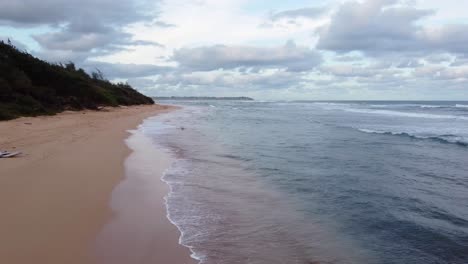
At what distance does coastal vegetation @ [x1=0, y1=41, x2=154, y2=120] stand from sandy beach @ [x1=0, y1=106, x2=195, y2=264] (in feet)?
33.6

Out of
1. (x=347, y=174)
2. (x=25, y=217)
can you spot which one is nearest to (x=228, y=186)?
(x=347, y=174)

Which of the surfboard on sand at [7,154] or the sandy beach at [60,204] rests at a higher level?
the surfboard on sand at [7,154]

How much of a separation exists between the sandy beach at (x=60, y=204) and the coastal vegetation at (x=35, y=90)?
10.2m

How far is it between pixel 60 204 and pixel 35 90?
2193 centimetres

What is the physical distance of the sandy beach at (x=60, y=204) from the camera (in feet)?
15.1

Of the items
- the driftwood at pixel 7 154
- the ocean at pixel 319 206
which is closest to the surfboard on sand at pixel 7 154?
the driftwood at pixel 7 154

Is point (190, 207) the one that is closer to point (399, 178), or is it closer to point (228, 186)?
point (228, 186)

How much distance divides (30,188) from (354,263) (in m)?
5.36

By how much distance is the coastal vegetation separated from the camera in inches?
866

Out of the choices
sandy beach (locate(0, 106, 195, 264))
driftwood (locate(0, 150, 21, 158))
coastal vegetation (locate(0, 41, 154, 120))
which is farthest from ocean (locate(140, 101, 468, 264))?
coastal vegetation (locate(0, 41, 154, 120))

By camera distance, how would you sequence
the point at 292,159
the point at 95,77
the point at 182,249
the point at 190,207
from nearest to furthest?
the point at 182,249, the point at 190,207, the point at 292,159, the point at 95,77

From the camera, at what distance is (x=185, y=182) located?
29.5ft

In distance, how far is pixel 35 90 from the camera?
84.1ft

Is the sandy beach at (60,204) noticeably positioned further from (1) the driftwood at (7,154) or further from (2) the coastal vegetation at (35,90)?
(2) the coastal vegetation at (35,90)
